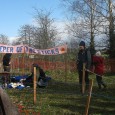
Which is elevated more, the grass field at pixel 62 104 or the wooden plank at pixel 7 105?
the wooden plank at pixel 7 105

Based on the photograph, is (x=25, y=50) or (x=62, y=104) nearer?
(x=62, y=104)

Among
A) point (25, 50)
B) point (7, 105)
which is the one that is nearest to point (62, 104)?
point (25, 50)

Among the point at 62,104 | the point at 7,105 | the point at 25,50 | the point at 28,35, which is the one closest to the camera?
the point at 7,105

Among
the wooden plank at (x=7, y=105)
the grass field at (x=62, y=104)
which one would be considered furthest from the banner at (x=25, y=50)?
the wooden plank at (x=7, y=105)

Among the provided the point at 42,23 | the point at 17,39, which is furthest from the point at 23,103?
the point at 17,39

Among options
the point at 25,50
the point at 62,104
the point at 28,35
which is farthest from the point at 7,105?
the point at 28,35

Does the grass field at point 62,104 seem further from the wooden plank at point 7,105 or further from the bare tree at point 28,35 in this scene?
the bare tree at point 28,35

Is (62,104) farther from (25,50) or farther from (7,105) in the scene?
(7,105)

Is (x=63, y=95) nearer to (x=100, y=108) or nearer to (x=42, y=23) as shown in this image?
(x=100, y=108)

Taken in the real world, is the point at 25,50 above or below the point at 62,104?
above

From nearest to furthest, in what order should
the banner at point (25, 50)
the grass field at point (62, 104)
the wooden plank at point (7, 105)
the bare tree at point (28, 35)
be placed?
the wooden plank at point (7, 105), the grass field at point (62, 104), the banner at point (25, 50), the bare tree at point (28, 35)

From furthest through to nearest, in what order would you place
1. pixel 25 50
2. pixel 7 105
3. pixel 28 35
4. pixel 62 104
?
pixel 28 35 < pixel 25 50 < pixel 62 104 < pixel 7 105

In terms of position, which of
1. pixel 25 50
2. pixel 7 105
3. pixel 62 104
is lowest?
pixel 62 104

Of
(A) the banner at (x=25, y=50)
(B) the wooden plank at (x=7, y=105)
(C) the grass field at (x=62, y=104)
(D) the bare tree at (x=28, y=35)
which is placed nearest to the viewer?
(B) the wooden plank at (x=7, y=105)
